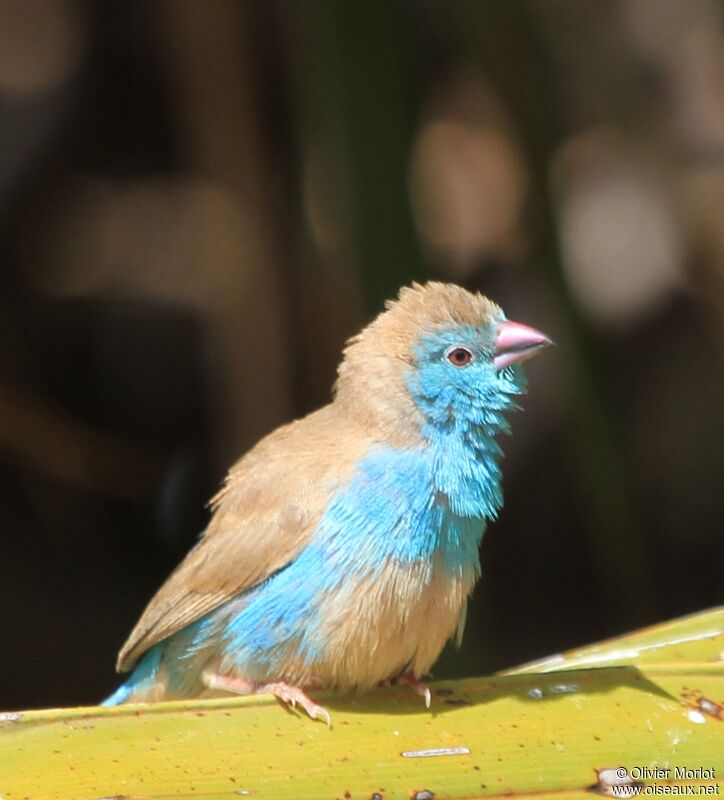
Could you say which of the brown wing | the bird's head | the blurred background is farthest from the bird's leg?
the blurred background

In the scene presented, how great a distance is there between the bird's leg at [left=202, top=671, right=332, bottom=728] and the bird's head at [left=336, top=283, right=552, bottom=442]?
669mm

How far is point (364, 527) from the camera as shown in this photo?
10.4 ft

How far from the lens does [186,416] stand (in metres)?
6.09

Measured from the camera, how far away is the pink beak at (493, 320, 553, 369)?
10.9 feet

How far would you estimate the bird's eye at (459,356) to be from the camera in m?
3.37

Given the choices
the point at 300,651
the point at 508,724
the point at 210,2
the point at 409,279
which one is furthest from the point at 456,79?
the point at 508,724

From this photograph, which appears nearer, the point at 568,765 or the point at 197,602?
the point at 568,765

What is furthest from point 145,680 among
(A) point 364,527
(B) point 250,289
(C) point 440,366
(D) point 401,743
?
(B) point 250,289

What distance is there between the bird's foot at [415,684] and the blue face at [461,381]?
1.96ft

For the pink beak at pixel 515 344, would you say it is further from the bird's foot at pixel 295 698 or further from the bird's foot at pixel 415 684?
the bird's foot at pixel 295 698

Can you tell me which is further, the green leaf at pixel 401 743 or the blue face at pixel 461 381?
the blue face at pixel 461 381

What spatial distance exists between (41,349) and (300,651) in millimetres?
3232

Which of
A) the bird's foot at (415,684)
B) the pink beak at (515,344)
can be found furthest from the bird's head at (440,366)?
the bird's foot at (415,684)

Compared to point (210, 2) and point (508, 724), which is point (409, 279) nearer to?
point (210, 2)
